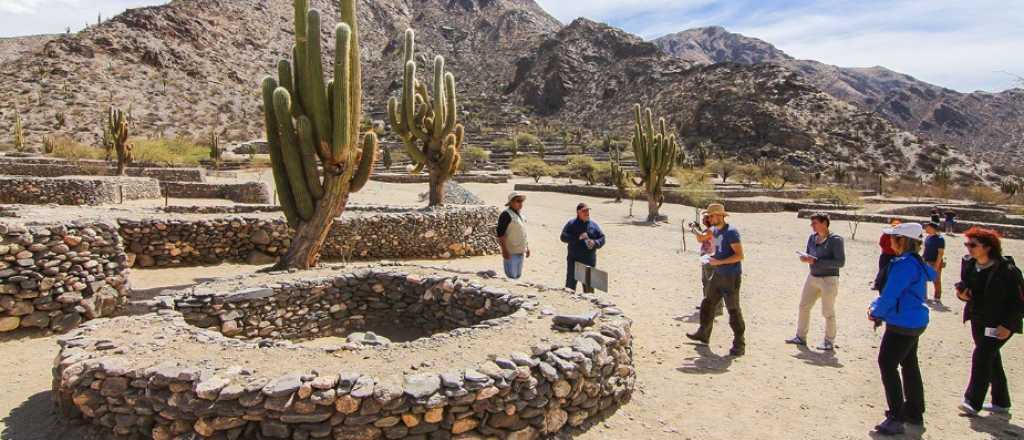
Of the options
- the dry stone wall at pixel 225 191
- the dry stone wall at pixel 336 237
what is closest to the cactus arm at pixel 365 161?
the dry stone wall at pixel 336 237

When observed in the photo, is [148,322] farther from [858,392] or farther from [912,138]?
[912,138]

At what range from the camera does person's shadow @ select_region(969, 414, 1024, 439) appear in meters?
4.88

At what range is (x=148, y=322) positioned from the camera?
572cm

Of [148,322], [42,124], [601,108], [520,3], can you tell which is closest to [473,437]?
[148,322]

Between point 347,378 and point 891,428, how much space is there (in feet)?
14.2

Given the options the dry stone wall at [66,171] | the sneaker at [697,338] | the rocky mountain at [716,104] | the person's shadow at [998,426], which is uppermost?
the rocky mountain at [716,104]

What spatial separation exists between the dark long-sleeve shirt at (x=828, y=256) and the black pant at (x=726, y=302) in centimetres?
92

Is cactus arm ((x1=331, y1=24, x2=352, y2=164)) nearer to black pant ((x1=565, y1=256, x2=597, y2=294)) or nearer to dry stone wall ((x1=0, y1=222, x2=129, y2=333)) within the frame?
dry stone wall ((x1=0, y1=222, x2=129, y2=333))

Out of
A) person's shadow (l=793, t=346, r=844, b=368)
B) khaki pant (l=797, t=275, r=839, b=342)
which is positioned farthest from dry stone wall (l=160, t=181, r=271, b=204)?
person's shadow (l=793, t=346, r=844, b=368)

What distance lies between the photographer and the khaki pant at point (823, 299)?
6.65 m

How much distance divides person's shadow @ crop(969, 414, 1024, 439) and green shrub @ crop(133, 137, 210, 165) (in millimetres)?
34947

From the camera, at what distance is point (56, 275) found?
23.2 feet

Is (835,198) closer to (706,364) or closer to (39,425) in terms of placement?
(706,364)

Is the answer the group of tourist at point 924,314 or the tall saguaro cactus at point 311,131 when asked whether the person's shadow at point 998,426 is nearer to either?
the group of tourist at point 924,314
